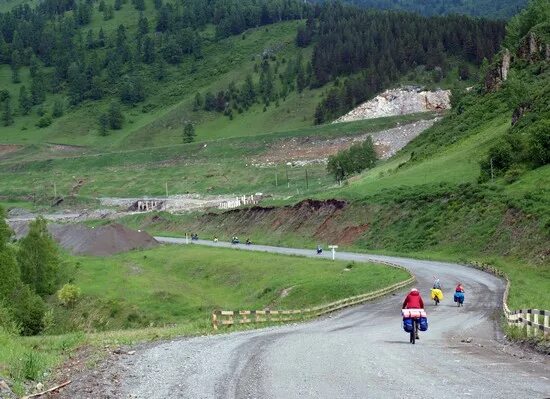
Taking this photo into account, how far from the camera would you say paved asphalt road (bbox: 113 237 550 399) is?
16156 mm

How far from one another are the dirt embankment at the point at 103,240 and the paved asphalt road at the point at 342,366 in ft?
226

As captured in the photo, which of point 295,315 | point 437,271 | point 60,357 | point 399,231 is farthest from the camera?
point 399,231

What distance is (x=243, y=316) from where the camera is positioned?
1548 inches

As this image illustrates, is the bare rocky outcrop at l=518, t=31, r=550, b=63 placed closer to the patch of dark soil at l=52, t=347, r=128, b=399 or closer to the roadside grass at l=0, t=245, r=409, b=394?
the roadside grass at l=0, t=245, r=409, b=394

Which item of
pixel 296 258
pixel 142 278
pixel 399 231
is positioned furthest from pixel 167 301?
pixel 399 231

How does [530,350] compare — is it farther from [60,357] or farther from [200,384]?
[60,357]

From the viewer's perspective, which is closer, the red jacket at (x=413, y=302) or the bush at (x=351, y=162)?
the red jacket at (x=413, y=302)

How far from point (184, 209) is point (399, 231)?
6485 cm

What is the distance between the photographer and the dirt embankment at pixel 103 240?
323 ft

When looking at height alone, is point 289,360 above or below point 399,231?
above

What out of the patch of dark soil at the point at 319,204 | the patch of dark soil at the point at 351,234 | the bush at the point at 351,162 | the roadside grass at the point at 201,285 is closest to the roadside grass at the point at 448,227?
the patch of dark soil at the point at 351,234

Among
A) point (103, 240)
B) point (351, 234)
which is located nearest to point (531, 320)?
point (351, 234)

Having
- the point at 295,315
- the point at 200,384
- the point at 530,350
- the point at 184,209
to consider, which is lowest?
the point at 184,209

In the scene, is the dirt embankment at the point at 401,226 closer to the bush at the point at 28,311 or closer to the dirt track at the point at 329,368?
the dirt track at the point at 329,368
